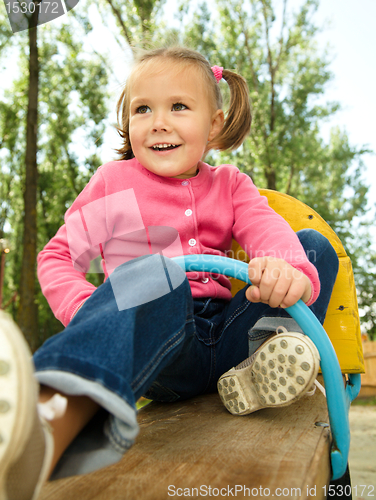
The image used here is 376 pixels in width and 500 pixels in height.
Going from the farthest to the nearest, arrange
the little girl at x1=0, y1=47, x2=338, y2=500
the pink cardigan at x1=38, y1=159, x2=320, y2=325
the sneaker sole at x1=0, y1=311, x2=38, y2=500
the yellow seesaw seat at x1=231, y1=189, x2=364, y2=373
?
1. the yellow seesaw seat at x1=231, y1=189, x2=364, y2=373
2. the pink cardigan at x1=38, y1=159, x2=320, y2=325
3. the little girl at x1=0, y1=47, x2=338, y2=500
4. the sneaker sole at x1=0, y1=311, x2=38, y2=500

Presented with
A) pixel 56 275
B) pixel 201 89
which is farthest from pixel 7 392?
pixel 201 89

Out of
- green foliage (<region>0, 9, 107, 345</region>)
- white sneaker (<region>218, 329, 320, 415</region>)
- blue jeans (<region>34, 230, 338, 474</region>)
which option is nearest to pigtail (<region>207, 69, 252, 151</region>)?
blue jeans (<region>34, 230, 338, 474</region>)

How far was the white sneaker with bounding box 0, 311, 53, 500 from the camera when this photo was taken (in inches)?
17.8

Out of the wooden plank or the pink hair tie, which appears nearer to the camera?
the wooden plank

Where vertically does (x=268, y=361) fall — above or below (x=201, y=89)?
below

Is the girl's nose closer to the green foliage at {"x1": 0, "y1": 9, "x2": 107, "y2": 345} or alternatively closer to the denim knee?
the denim knee

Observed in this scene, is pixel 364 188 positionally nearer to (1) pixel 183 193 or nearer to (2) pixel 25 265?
(2) pixel 25 265

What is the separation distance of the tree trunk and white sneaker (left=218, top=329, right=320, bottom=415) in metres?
4.91

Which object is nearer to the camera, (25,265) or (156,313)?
(156,313)

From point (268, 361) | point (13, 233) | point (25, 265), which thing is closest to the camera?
point (268, 361)

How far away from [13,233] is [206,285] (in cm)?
1222

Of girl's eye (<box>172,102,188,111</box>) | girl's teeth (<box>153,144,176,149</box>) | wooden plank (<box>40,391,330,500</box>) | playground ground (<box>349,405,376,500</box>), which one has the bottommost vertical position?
playground ground (<box>349,405,376,500</box>)

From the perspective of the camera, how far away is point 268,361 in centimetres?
92

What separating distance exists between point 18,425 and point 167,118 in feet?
3.26
